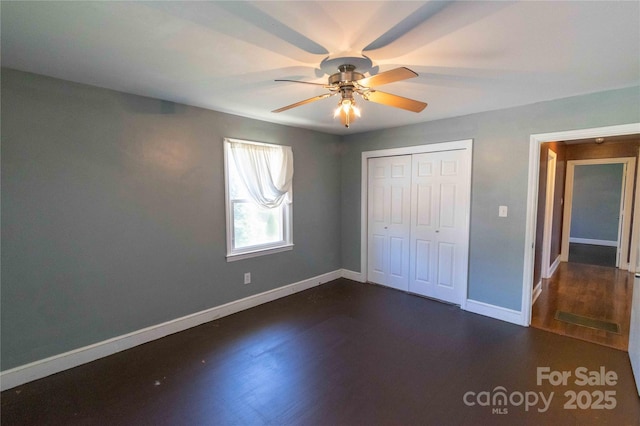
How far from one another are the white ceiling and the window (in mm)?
981

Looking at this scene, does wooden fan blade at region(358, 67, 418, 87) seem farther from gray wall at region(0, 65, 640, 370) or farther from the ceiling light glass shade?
gray wall at region(0, 65, 640, 370)

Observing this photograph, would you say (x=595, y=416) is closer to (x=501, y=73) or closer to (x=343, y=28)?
(x=501, y=73)

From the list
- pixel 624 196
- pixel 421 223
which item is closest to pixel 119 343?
pixel 421 223

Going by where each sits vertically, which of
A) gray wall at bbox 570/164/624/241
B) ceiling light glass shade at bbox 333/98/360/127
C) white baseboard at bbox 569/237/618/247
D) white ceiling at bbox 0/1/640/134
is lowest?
white baseboard at bbox 569/237/618/247

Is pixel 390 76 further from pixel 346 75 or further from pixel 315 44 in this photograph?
pixel 315 44

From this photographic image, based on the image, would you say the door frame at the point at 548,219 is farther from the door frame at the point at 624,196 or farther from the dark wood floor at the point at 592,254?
the dark wood floor at the point at 592,254

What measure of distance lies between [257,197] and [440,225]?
242 centimetres

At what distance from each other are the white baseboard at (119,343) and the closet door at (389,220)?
154 centimetres

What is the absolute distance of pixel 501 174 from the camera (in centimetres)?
331

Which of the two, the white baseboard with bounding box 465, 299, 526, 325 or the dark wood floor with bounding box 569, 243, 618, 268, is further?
the dark wood floor with bounding box 569, 243, 618, 268

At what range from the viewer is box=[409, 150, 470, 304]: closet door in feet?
12.0

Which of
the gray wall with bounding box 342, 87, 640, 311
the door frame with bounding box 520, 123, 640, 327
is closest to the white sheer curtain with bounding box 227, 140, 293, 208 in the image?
the gray wall with bounding box 342, 87, 640, 311

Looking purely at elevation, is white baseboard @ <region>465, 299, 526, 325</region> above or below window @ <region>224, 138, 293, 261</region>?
below

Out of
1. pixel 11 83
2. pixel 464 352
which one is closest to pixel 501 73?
pixel 464 352
